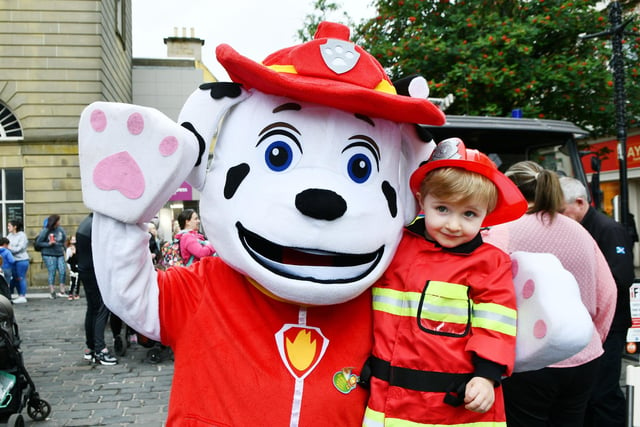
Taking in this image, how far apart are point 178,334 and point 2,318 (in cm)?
310

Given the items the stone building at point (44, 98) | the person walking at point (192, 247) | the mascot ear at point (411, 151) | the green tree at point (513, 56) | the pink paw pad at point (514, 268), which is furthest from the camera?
the stone building at point (44, 98)

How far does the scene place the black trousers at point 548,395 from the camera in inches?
108

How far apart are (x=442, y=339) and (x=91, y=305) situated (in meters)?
5.23

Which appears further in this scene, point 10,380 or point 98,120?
→ point 10,380

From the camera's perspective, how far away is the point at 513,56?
1126cm

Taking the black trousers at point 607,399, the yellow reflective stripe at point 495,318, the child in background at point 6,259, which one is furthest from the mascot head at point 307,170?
the child in background at point 6,259

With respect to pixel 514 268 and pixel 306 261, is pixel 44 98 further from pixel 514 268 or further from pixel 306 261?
pixel 514 268

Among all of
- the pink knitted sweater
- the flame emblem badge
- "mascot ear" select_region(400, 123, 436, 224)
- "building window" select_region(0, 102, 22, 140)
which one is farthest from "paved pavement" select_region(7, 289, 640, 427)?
"building window" select_region(0, 102, 22, 140)

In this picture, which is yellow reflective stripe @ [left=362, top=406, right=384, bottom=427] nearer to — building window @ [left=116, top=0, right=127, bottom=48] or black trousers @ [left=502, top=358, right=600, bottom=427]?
black trousers @ [left=502, top=358, right=600, bottom=427]

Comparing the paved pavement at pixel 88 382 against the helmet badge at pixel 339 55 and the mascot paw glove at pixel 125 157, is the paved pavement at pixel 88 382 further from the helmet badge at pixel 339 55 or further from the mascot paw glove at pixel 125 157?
the helmet badge at pixel 339 55

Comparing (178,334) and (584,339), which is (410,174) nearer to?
(584,339)

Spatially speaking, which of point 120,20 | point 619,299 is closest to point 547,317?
point 619,299

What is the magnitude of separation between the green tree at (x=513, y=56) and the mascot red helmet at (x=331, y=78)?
29.6 ft

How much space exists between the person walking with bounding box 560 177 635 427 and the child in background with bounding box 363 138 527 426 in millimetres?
1988
